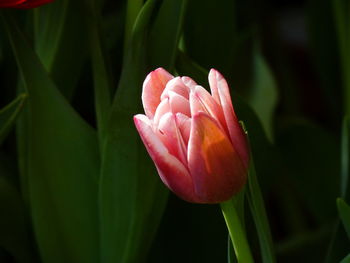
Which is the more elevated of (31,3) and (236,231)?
(31,3)

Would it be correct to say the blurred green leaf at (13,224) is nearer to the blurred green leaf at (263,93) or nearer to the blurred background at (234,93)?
the blurred background at (234,93)

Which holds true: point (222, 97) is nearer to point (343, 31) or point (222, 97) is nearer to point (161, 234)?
point (161, 234)

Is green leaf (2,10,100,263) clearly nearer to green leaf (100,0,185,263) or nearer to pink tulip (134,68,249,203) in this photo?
green leaf (100,0,185,263)

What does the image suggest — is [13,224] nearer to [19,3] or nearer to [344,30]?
[19,3]

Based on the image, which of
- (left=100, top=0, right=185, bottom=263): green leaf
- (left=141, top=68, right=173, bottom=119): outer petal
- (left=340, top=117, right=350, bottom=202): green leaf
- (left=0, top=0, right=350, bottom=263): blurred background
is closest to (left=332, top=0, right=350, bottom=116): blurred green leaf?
(left=0, top=0, right=350, bottom=263): blurred background

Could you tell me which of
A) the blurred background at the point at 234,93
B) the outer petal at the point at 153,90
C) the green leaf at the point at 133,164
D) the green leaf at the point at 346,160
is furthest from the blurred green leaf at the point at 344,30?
the outer petal at the point at 153,90

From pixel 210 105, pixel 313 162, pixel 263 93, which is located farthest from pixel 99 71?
pixel 313 162

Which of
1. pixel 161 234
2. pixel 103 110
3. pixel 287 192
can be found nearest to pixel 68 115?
pixel 103 110
